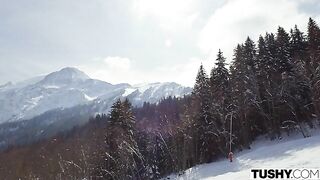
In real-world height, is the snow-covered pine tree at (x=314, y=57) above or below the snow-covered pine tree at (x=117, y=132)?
above

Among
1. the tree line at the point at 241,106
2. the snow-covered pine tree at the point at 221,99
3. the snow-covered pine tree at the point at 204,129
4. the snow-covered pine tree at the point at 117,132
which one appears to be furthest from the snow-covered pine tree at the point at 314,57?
the snow-covered pine tree at the point at 117,132

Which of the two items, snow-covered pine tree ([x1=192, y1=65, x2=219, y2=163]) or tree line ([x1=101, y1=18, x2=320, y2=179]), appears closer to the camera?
tree line ([x1=101, y1=18, x2=320, y2=179])

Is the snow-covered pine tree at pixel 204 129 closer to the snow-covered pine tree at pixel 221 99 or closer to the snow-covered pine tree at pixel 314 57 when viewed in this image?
the snow-covered pine tree at pixel 221 99

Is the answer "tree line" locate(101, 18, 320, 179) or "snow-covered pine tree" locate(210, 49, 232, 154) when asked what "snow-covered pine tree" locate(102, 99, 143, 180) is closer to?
"tree line" locate(101, 18, 320, 179)

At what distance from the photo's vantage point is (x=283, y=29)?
55.4 metres

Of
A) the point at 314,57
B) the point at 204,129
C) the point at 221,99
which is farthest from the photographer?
the point at 221,99

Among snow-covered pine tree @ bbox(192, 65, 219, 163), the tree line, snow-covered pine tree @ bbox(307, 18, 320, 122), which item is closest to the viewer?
snow-covered pine tree @ bbox(307, 18, 320, 122)

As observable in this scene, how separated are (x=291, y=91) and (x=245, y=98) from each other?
18.2ft

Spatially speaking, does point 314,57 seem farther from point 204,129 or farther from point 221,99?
point 204,129

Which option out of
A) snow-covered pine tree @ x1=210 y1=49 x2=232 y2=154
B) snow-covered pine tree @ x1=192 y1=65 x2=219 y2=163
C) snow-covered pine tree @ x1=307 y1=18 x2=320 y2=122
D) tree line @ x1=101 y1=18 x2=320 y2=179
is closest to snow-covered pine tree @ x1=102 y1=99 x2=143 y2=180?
tree line @ x1=101 y1=18 x2=320 y2=179

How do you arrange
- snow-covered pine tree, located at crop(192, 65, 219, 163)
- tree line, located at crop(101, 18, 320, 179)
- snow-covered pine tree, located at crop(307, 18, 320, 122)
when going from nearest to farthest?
snow-covered pine tree, located at crop(307, 18, 320, 122), tree line, located at crop(101, 18, 320, 179), snow-covered pine tree, located at crop(192, 65, 219, 163)

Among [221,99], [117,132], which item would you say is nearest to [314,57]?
[221,99]

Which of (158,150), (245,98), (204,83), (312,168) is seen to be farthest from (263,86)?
(312,168)

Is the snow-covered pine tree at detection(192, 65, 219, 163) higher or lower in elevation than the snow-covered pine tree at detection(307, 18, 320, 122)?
lower
